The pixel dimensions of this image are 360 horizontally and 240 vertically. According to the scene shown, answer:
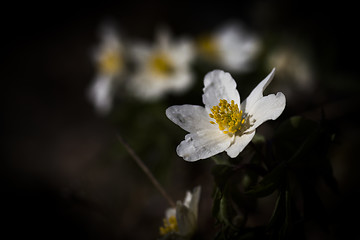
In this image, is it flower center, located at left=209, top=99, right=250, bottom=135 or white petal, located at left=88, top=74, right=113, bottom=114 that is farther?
white petal, located at left=88, top=74, right=113, bottom=114

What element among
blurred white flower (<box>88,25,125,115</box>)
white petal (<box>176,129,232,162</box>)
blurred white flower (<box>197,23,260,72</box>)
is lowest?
white petal (<box>176,129,232,162</box>)

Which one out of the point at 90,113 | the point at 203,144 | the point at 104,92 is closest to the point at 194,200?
the point at 203,144

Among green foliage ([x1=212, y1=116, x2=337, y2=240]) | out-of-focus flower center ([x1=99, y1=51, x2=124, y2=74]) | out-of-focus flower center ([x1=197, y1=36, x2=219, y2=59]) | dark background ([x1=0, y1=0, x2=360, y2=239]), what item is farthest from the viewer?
out-of-focus flower center ([x1=197, y1=36, x2=219, y2=59])

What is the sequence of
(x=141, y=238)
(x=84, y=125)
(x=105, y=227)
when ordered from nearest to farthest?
1. (x=141, y=238)
2. (x=105, y=227)
3. (x=84, y=125)

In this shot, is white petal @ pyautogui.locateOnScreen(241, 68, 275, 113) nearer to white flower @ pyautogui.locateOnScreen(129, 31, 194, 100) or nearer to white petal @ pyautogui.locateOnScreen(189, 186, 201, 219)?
white petal @ pyautogui.locateOnScreen(189, 186, 201, 219)

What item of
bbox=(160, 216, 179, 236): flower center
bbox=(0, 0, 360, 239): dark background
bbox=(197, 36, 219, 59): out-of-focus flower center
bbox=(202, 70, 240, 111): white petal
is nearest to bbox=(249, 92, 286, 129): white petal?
bbox=(202, 70, 240, 111): white petal

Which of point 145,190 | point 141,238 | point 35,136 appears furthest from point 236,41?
point 35,136

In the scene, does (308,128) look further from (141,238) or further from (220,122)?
(141,238)

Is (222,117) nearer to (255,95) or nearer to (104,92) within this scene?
(255,95)
